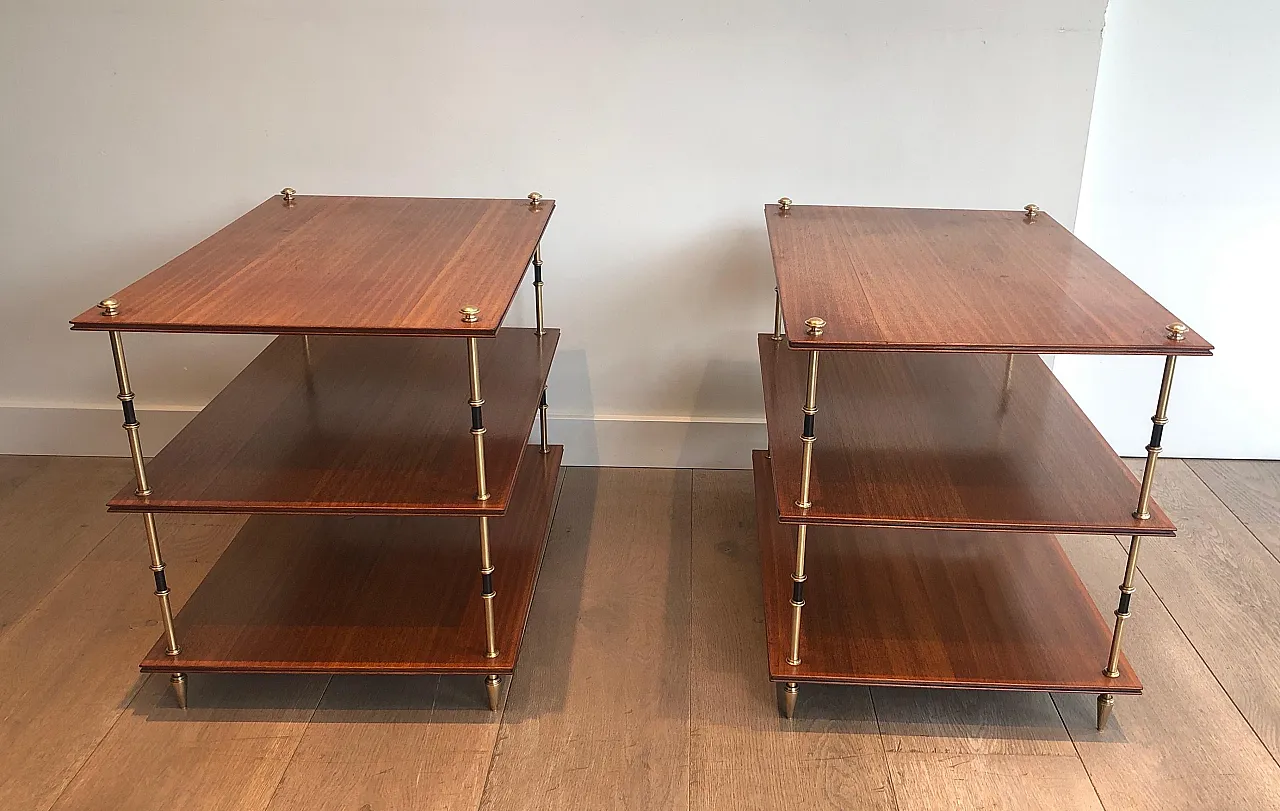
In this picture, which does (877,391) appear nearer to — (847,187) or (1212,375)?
(847,187)

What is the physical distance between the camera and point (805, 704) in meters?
1.77

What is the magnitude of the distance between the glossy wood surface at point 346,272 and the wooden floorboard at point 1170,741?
1.11m

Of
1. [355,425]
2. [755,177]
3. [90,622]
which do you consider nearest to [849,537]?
[755,177]

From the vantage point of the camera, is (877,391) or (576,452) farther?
(576,452)

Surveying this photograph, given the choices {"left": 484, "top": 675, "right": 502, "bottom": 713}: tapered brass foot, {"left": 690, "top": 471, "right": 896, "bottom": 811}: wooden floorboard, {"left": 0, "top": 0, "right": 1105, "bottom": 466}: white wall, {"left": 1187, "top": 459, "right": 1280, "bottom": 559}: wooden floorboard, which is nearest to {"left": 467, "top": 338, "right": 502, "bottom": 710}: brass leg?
{"left": 484, "top": 675, "right": 502, "bottom": 713}: tapered brass foot

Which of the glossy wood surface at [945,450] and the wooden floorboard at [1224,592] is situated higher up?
the glossy wood surface at [945,450]

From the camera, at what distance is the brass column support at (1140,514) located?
4.85 feet

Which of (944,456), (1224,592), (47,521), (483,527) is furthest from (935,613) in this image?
(47,521)

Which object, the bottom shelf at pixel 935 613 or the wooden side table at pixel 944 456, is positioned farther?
the bottom shelf at pixel 935 613

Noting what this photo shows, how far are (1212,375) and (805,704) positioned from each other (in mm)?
1358

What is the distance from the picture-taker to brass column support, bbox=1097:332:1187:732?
1.48 metres

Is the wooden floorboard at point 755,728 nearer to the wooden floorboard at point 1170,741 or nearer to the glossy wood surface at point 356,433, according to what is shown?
the wooden floorboard at point 1170,741

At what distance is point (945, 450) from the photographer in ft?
5.75

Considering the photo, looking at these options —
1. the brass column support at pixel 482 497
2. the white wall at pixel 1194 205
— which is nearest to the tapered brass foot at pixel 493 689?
the brass column support at pixel 482 497
